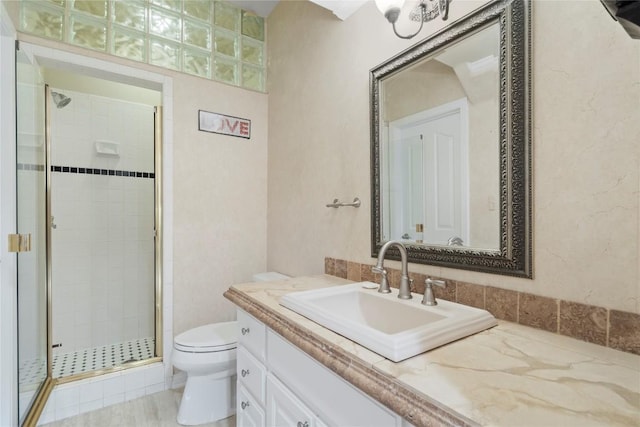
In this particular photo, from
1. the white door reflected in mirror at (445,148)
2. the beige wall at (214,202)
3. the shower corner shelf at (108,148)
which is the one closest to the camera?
the white door reflected in mirror at (445,148)

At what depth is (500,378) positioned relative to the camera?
0.62 m

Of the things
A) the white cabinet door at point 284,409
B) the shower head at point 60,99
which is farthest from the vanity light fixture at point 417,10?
the shower head at point 60,99

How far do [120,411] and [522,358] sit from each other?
7.17ft

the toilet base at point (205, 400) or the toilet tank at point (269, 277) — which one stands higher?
the toilet tank at point (269, 277)

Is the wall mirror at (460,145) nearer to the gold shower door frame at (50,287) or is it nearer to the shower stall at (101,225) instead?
the gold shower door frame at (50,287)

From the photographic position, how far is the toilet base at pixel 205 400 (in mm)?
1727

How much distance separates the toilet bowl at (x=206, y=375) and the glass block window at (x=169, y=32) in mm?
1794

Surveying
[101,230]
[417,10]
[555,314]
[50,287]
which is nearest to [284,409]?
[555,314]

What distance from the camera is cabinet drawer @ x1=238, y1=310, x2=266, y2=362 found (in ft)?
3.89

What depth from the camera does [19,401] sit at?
1.50 meters

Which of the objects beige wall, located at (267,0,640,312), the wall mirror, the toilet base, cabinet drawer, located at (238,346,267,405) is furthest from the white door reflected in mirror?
the toilet base

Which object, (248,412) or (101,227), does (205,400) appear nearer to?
(248,412)

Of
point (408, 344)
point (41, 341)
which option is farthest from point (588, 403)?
point (41, 341)

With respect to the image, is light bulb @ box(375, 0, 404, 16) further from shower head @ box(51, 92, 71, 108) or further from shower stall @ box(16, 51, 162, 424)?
shower head @ box(51, 92, 71, 108)
